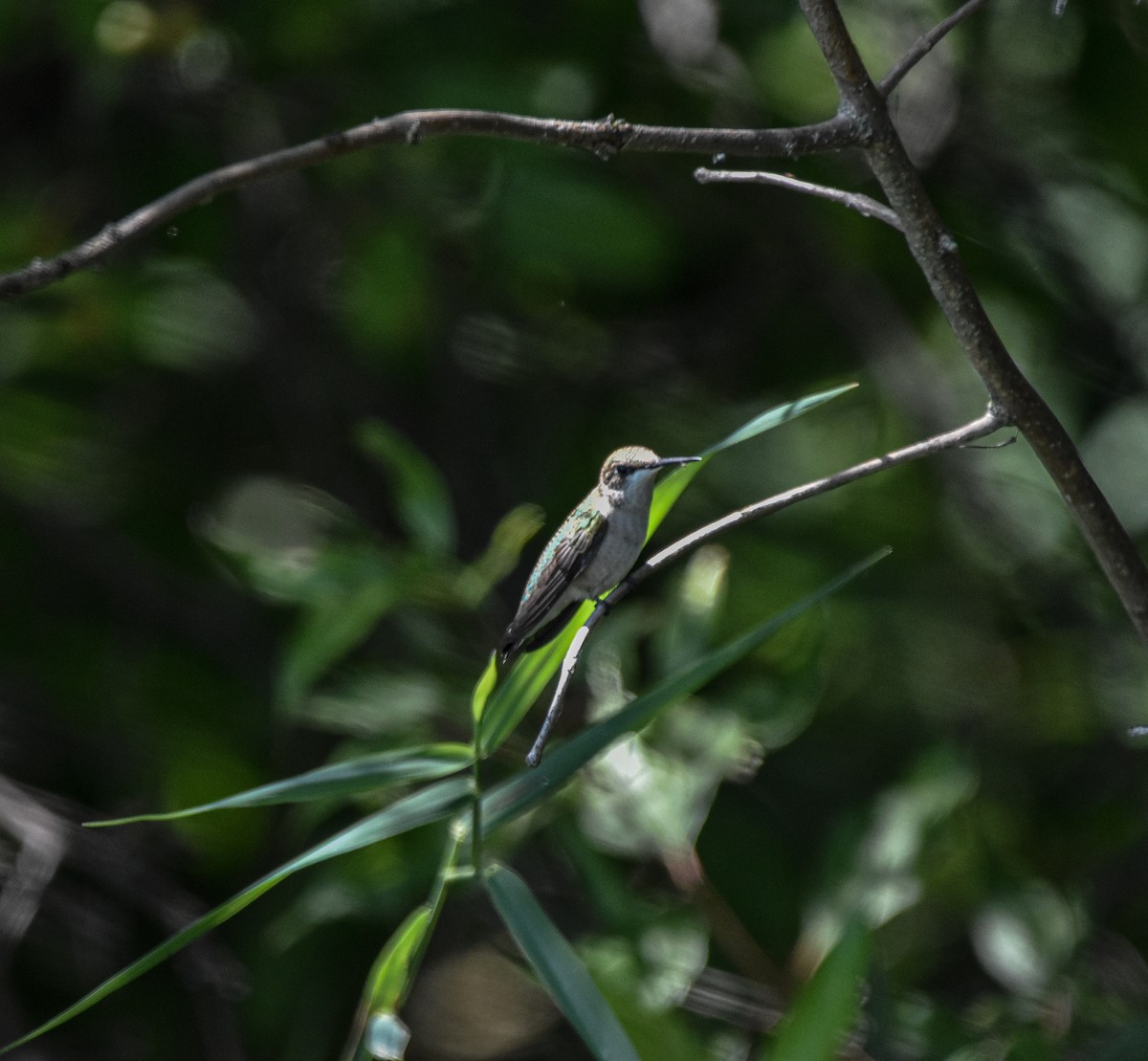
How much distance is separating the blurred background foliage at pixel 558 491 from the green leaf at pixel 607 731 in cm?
75

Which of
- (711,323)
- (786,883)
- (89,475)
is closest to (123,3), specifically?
(89,475)

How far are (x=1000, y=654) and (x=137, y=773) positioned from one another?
2.38 m

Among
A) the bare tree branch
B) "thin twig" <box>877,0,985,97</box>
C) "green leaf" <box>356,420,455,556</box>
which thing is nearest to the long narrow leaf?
the bare tree branch

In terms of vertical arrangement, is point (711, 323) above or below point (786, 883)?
above

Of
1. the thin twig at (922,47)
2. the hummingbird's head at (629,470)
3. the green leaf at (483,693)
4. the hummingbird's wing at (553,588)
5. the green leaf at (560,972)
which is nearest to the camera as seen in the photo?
the thin twig at (922,47)

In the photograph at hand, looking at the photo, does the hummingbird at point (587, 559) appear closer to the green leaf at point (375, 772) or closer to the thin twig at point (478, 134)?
the green leaf at point (375, 772)

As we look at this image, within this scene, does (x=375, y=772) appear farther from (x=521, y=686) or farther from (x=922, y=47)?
(x=922, y=47)

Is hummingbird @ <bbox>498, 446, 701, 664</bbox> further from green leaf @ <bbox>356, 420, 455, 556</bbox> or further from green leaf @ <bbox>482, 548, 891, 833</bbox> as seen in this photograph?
green leaf @ <bbox>482, 548, 891, 833</bbox>

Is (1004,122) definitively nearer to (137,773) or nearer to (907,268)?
(907,268)

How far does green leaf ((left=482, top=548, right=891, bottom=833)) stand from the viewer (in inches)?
58.4

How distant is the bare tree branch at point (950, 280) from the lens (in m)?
1.22

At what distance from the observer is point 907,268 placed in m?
3.19

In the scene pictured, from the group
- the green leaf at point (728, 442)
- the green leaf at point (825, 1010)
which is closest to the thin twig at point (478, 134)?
the green leaf at point (728, 442)

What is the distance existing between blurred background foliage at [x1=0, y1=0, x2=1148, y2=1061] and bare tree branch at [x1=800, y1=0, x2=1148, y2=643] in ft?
3.55
